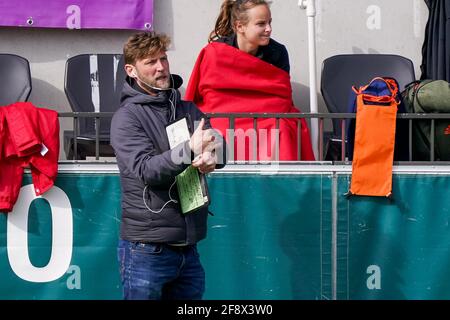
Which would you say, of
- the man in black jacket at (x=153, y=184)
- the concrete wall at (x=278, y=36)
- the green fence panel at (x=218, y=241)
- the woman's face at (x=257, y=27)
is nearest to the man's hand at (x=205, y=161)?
the man in black jacket at (x=153, y=184)

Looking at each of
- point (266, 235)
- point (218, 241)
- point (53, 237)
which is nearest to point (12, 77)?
point (53, 237)

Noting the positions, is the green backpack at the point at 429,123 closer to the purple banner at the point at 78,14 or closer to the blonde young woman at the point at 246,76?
the blonde young woman at the point at 246,76

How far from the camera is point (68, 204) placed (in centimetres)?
523

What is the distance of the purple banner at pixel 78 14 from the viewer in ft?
21.3

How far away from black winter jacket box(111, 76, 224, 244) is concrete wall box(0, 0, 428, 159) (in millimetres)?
2408

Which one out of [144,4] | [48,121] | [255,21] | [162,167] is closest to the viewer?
[162,167]

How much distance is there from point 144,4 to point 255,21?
121 cm

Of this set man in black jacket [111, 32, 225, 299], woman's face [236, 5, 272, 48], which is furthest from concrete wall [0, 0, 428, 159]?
man in black jacket [111, 32, 225, 299]

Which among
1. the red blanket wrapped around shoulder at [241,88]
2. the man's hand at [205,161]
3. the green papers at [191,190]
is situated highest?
the red blanket wrapped around shoulder at [241,88]

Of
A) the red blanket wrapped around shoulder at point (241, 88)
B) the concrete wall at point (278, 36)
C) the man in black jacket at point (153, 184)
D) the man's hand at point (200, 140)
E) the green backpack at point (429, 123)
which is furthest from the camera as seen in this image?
the concrete wall at point (278, 36)

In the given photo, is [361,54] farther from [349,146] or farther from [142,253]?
[142,253]

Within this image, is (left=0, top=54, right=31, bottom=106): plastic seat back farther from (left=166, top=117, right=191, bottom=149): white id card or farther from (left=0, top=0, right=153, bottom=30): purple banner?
(left=166, top=117, right=191, bottom=149): white id card

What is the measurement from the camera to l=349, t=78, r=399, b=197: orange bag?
527 centimetres

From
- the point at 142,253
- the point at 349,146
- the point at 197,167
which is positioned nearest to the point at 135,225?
the point at 142,253
